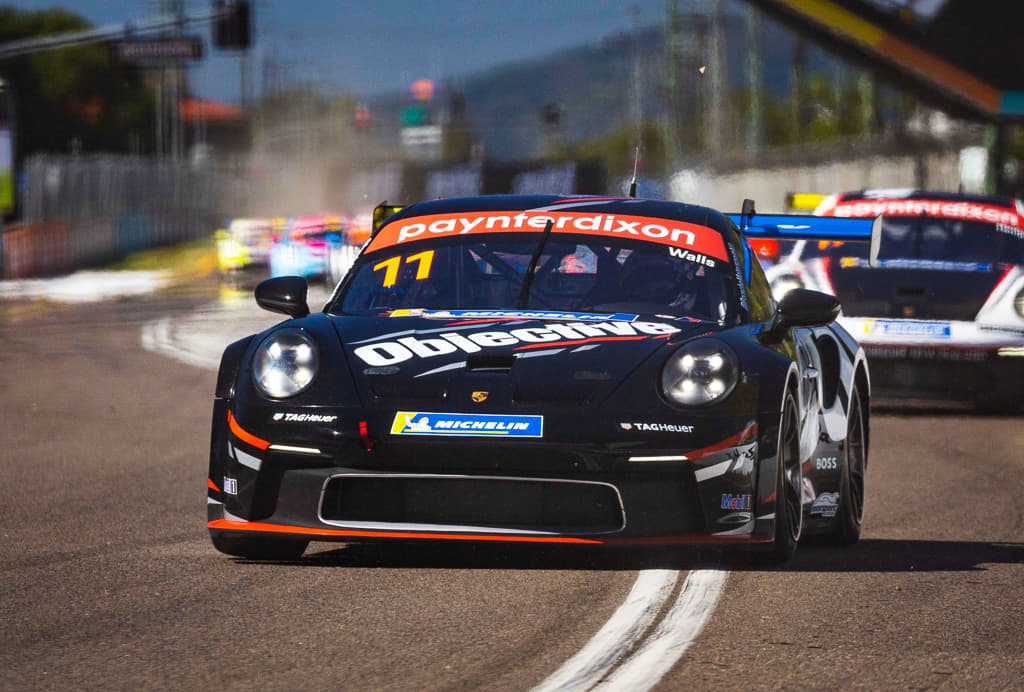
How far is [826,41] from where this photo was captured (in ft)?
159

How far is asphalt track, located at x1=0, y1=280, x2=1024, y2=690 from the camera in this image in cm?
468

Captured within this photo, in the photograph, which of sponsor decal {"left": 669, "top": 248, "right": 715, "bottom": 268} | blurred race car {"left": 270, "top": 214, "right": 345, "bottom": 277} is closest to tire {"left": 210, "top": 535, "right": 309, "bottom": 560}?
sponsor decal {"left": 669, "top": 248, "right": 715, "bottom": 268}

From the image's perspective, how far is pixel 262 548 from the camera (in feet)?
21.2

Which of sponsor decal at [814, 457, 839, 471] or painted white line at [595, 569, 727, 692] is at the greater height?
sponsor decal at [814, 457, 839, 471]

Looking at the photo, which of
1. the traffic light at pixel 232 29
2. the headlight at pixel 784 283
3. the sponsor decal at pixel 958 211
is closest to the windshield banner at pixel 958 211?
the sponsor decal at pixel 958 211

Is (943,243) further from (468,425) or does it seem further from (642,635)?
(642,635)

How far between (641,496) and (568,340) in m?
0.63

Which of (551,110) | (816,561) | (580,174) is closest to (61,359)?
(816,561)

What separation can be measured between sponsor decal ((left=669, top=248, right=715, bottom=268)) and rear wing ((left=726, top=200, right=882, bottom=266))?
3.44 ft

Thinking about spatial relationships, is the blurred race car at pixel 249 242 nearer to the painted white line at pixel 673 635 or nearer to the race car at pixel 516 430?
the race car at pixel 516 430

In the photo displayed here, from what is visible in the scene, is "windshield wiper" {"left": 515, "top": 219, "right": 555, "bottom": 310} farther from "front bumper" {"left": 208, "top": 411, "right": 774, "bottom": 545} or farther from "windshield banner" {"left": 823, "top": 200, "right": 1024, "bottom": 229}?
"windshield banner" {"left": 823, "top": 200, "right": 1024, "bottom": 229}

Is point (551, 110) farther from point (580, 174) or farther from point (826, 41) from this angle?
point (826, 41)

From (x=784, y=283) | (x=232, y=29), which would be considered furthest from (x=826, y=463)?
(x=232, y=29)

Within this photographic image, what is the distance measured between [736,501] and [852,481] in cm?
183
